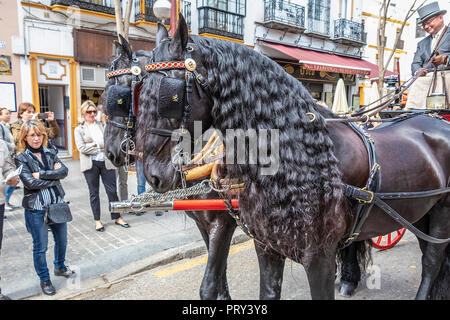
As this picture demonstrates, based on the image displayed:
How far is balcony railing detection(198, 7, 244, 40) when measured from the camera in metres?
14.2

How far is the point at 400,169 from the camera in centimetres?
224

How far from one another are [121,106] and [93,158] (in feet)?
10.5

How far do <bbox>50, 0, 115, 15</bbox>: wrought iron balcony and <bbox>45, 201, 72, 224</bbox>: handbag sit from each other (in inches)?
378

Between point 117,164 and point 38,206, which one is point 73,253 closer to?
point 38,206

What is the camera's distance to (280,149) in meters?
1.75

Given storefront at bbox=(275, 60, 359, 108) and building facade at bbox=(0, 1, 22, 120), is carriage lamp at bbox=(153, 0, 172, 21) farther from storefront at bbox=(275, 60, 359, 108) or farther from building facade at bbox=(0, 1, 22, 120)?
storefront at bbox=(275, 60, 359, 108)

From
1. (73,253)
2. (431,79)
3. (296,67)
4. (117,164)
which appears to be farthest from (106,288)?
(296,67)

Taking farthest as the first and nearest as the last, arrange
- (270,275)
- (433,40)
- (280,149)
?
(433,40)
(270,275)
(280,149)

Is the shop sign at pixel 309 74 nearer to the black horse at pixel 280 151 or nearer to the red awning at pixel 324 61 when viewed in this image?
the red awning at pixel 324 61

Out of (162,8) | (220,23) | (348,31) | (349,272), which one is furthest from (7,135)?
(348,31)

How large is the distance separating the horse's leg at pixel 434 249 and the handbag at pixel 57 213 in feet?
11.6

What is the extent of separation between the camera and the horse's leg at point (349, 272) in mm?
3520

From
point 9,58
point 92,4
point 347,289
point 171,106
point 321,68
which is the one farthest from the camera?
point 321,68

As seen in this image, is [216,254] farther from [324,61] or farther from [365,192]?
[324,61]
